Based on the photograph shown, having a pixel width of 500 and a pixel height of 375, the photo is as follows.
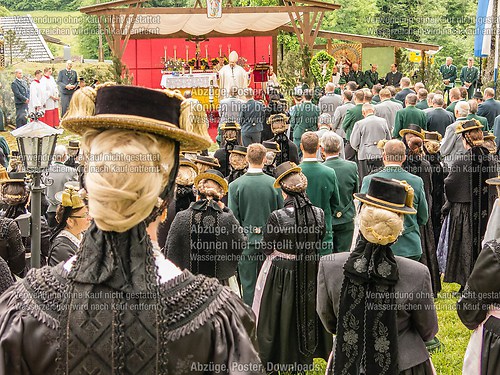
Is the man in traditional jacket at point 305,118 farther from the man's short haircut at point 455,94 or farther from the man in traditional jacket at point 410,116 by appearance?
the man's short haircut at point 455,94

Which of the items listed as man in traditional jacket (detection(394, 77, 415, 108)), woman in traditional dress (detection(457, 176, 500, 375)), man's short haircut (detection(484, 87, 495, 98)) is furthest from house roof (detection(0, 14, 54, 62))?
woman in traditional dress (detection(457, 176, 500, 375))

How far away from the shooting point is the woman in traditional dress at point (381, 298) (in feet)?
14.9

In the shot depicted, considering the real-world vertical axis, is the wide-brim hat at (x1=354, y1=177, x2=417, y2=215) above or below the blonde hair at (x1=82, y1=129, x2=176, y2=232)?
below

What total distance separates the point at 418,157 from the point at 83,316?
697cm

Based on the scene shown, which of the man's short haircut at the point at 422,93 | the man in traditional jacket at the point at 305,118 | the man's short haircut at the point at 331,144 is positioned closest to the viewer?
the man's short haircut at the point at 331,144

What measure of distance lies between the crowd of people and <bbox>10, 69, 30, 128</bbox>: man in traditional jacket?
12.2m

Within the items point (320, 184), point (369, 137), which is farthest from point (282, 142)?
point (320, 184)

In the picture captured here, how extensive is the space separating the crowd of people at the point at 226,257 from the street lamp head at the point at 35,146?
0.35 m

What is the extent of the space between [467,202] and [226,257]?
3684 mm

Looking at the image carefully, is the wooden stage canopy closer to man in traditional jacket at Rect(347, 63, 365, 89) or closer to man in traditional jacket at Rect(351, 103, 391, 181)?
man in traditional jacket at Rect(347, 63, 365, 89)

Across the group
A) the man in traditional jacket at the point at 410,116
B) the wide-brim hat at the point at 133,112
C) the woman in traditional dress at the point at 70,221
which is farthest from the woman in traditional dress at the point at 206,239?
the man in traditional jacket at the point at 410,116

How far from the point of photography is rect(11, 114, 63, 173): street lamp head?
525 centimetres

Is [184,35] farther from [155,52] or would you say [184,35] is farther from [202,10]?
[202,10]

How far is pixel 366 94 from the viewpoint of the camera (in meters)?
14.2
